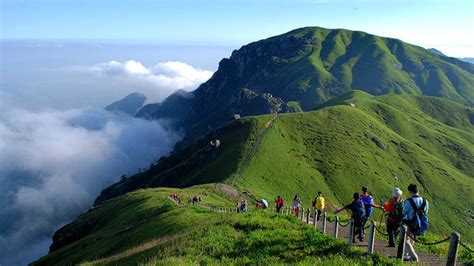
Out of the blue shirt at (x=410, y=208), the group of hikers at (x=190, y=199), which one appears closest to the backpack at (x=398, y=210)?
the blue shirt at (x=410, y=208)

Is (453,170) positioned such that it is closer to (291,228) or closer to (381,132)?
(381,132)

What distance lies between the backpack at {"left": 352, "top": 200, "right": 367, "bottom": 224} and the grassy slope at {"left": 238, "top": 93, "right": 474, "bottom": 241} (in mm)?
73688

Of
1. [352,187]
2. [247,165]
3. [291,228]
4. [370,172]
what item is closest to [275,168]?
[247,165]

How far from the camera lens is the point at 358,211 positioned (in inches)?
818

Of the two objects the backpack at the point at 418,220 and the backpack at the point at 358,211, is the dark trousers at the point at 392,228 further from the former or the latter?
the backpack at the point at 418,220

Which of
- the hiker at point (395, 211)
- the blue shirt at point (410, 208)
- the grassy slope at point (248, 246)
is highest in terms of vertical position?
the blue shirt at point (410, 208)

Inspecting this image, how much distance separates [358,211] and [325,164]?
113 meters

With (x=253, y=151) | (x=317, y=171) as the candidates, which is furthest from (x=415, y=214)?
(x=317, y=171)

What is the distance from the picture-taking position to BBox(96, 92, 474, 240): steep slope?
380ft

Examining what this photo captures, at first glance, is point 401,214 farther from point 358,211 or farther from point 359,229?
point 359,229

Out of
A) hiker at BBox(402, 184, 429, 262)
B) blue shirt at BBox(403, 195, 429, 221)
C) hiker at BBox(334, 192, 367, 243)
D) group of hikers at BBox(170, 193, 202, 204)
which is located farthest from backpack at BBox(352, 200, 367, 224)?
group of hikers at BBox(170, 193, 202, 204)

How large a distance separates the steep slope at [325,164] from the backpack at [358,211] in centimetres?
7172

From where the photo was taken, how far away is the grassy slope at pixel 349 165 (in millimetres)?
116625

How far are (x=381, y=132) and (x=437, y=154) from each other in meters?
35.3
